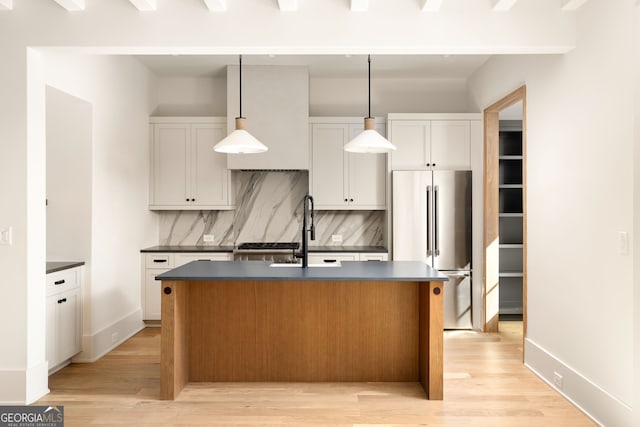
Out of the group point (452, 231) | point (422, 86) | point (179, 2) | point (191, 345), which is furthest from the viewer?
point (422, 86)

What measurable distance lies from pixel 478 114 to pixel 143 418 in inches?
174

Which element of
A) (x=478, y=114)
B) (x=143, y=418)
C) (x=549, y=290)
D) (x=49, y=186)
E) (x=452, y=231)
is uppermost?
(x=478, y=114)

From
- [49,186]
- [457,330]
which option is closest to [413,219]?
[457,330]

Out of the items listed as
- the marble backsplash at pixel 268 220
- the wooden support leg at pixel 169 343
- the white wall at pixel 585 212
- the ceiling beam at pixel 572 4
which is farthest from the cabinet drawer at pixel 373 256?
the ceiling beam at pixel 572 4

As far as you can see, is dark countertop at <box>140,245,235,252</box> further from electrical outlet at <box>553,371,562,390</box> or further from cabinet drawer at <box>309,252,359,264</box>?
electrical outlet at <box>553,371,562,390</box>

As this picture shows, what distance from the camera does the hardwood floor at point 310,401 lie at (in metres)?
3.13

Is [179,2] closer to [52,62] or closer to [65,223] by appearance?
[52,62]

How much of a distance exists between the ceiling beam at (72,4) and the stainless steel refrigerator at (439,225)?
11.1 ft

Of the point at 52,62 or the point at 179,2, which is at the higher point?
the point at 179,2

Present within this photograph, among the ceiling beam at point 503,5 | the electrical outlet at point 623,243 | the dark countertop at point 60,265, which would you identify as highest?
the ceiling beam at point 503,5

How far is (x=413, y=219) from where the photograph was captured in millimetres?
5453

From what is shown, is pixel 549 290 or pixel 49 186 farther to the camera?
pixel 49 186

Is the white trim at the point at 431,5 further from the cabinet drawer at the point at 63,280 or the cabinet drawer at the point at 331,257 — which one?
the cabinet drawer at the point at 63,280

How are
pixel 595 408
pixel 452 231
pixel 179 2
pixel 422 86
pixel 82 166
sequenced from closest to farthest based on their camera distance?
pixel 595 408 < pixel 179 2 < pixel 82 166 < pixel 452 231 < pixel 422 86
